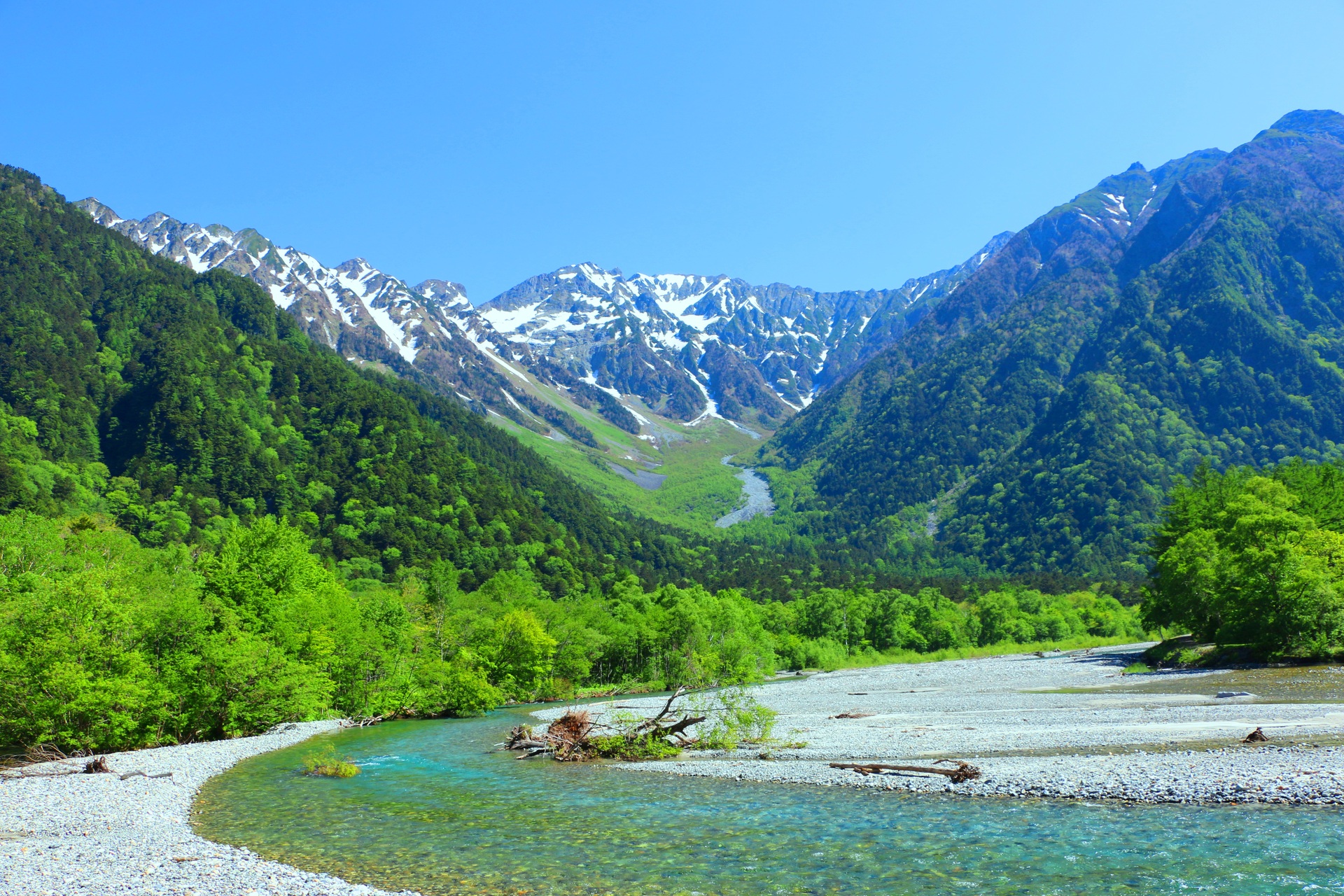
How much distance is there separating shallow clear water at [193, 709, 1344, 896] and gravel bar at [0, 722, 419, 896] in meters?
1.15

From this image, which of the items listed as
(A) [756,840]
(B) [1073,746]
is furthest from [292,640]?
(B) [1073,746]

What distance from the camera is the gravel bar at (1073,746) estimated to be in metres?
24.1

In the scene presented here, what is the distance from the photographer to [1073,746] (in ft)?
106

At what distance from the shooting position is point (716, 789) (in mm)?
29125

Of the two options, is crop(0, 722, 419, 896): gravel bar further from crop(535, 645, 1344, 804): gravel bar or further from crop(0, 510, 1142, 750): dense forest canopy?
crop(535, 645, 1344, 804): gravel bar

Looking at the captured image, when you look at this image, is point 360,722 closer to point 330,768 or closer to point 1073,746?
point 330,768

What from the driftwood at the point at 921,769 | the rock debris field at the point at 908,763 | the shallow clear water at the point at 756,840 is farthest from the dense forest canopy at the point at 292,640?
the driftwood at the point at 921,769

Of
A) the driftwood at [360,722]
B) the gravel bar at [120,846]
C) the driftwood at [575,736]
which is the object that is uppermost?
the gravel bar at [120,846]

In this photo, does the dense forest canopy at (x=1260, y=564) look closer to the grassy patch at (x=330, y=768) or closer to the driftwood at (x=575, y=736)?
the driftwood at (x=575, y=736)

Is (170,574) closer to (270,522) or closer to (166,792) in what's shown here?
(270,522)

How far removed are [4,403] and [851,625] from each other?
19126 cm

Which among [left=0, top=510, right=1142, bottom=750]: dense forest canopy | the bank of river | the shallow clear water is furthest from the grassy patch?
[left=0, top=510, right=1142, bottom=750]: dense forest canopy

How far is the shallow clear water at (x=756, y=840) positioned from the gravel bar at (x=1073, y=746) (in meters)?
1.82

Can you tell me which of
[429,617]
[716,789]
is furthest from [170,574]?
[716,789]
